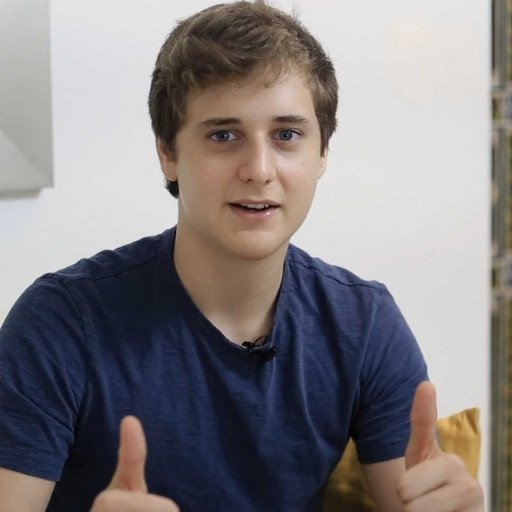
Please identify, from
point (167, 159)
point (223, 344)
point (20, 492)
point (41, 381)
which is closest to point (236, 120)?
point (167, 159)

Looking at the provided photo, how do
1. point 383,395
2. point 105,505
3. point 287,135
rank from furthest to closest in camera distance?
point 383,395, point 287,135, point 105,505

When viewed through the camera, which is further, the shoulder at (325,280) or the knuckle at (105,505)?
the shoulder at (325,280)

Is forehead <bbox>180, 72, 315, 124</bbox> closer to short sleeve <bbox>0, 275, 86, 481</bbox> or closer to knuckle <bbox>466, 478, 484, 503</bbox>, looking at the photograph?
short sleeve <bbox>0, 275, 86, 481</bbox>

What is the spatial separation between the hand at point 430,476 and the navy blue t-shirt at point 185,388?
193 millimetres

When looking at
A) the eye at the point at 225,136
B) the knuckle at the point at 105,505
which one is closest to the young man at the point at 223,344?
the eye at the point at 225,136

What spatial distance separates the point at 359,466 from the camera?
1.50 meters

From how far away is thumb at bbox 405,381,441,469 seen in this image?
1223mm

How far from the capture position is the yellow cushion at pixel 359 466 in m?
1.51

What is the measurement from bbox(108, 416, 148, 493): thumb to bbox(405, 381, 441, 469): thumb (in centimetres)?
32

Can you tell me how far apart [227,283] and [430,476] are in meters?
0.36

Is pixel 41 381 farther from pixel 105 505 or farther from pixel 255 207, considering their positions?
pixel 255 207

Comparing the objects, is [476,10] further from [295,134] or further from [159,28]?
[295,134]

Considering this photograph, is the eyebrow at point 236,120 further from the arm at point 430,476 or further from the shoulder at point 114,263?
the arm at point 430,476

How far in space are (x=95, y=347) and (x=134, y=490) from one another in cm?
25
